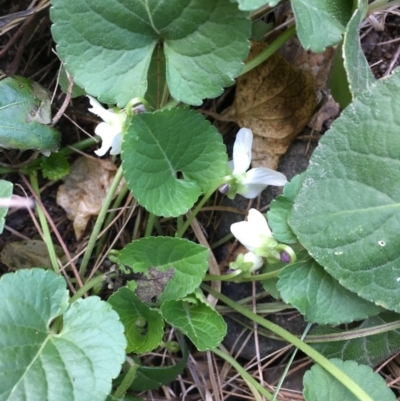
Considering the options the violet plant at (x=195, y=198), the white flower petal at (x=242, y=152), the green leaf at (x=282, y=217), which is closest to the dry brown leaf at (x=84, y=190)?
the violet plant at (x=195, y=198)

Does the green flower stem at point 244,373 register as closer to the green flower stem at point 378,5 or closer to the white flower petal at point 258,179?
the white flower petal at point 258,179

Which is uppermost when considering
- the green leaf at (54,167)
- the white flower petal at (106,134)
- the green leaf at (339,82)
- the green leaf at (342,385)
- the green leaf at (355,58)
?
the green leaf at (355,58)

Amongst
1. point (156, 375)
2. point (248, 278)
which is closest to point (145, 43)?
point (248, 278)

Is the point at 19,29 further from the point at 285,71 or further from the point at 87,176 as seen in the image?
the point at 285,71

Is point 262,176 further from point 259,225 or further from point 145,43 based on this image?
point 145,43

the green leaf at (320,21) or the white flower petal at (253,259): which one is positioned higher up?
the green leaf at (320,21)

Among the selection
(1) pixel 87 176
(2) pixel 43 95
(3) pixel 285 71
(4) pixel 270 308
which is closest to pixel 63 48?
(2) pixel 43 95

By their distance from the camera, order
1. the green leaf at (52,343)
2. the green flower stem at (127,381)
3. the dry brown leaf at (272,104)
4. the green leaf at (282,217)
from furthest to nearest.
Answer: the dry brown leaf at (272,104), the green flower stem at (127,381), the green leaf at (282,217), the green leaf at (52,343)
